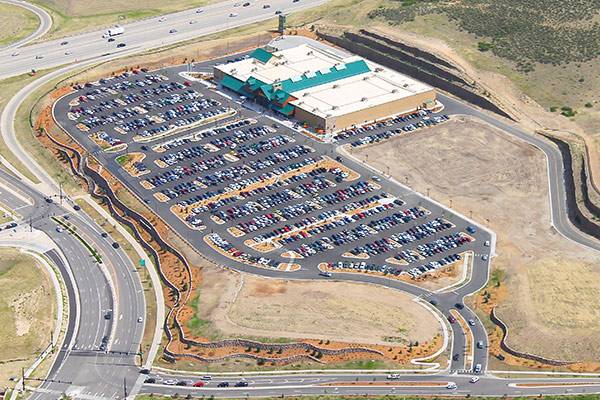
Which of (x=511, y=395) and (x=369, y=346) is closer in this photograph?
(x=511, y=395)

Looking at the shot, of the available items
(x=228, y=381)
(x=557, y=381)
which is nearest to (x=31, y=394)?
(x=228, y=381)

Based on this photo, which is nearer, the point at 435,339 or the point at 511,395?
the point at 511,395

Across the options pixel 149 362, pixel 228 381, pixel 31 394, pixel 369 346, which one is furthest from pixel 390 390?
pixel 31 394

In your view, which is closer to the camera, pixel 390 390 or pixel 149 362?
pixel 390 390

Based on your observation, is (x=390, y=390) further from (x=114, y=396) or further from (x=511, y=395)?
(x=114, y=396)

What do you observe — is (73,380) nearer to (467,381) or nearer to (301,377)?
(301,377)

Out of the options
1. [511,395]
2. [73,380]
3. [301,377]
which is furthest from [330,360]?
[73,380]

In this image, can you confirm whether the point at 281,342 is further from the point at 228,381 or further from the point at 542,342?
the point at 542,342
